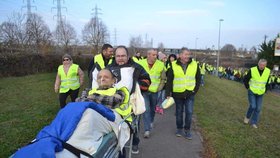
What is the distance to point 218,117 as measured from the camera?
9977 mm

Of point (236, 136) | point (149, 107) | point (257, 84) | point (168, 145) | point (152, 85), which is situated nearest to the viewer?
point (168, 145)

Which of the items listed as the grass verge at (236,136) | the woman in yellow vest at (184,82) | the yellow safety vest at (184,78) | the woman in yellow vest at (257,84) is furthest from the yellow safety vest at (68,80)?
the woman in yellow vest at (257,84)

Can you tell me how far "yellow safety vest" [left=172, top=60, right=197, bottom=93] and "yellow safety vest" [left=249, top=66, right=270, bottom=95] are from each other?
2.65 meters

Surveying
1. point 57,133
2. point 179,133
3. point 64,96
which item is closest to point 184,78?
point 179,133

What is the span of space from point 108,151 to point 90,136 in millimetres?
478

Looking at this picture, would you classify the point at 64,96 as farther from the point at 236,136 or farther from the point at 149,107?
the point at 236,136

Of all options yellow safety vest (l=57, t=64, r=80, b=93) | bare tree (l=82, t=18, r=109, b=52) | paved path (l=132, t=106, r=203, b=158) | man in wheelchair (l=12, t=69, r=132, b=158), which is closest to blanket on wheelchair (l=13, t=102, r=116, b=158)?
man in wheelchair (l=12, t=69, r=132, b=158)

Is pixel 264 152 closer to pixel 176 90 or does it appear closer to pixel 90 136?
pixel 176 90

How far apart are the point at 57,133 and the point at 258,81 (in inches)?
281

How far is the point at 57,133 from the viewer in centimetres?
292

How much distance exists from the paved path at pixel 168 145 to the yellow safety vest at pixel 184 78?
1.19 metres

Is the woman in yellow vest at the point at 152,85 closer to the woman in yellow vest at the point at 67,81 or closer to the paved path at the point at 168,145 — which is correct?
the paved path at the point at 168,145

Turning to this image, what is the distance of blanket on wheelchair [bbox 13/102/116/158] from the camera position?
2.56 metres

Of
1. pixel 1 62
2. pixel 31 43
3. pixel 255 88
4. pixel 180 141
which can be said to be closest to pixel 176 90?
pixel 180 141
